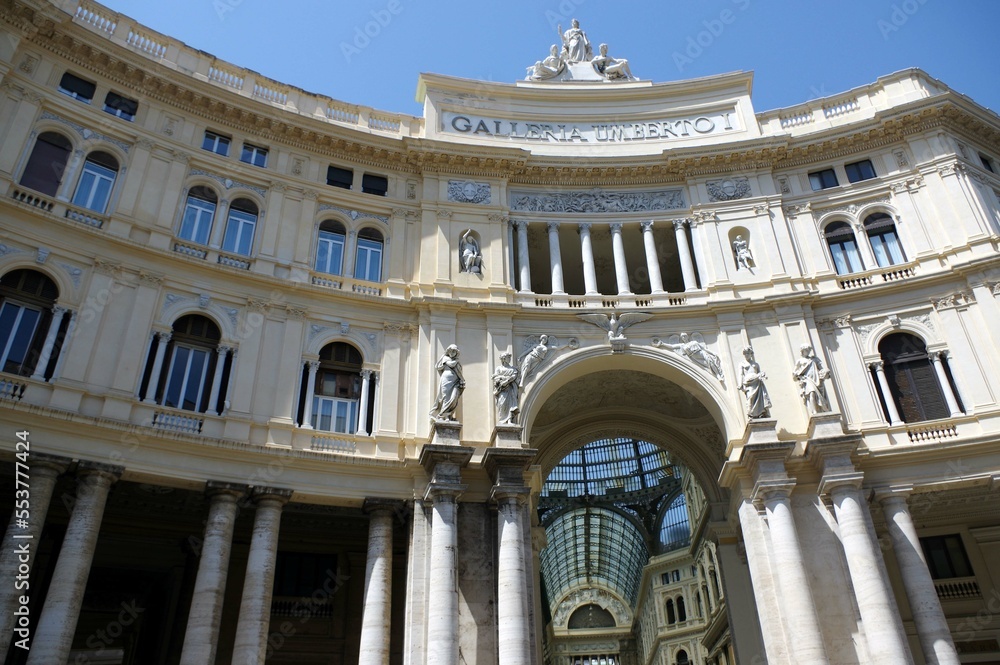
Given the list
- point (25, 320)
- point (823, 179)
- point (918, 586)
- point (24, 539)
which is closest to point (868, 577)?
point (918, 586)

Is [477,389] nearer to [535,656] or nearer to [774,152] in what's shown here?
[535,656]

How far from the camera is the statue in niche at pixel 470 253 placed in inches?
Result: 1021

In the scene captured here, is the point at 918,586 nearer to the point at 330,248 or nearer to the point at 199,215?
the point at 330,248

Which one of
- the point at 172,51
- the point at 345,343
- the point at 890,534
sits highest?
the point at 172,51

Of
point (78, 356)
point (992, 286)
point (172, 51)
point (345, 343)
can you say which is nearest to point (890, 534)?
point (992, 286)

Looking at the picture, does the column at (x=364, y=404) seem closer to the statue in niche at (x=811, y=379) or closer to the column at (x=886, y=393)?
the statue in niche at (x=811, y=379)

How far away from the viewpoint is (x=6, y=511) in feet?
70.1

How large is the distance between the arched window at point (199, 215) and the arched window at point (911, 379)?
22352 mm

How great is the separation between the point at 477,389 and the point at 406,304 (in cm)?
376

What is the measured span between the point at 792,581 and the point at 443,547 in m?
9.48

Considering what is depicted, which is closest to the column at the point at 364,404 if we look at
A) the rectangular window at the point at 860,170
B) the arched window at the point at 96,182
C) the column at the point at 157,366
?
the column at the point at 157,366

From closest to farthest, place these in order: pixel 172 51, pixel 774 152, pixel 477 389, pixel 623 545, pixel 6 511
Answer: pixel 6 511
pixel 477 389
pixel 172 51
pixel 774 152
pixel 623 545

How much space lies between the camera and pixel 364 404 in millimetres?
23047

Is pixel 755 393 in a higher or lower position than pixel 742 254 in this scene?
lower
